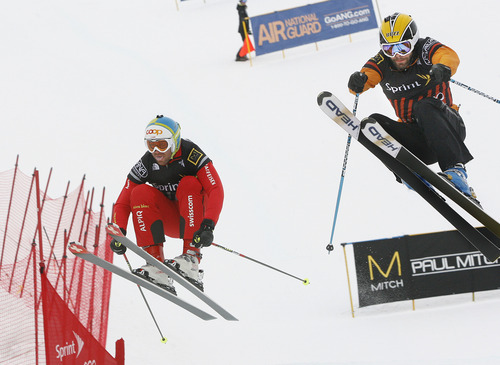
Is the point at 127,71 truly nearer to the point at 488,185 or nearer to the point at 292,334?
the point at 488,185

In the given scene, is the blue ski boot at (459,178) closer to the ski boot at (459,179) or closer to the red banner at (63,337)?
the ski boot at (459,179)

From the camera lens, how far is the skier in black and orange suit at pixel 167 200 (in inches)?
207

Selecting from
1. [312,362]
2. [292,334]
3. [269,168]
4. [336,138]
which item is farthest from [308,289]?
[336,138]

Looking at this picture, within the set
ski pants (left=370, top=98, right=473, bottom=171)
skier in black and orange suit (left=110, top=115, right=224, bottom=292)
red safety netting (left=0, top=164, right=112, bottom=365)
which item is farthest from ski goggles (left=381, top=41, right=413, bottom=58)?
red safety netting (left=0, top=164, right=112, bottom=365)

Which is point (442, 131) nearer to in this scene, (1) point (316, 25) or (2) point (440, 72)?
(2) point (440, 72)

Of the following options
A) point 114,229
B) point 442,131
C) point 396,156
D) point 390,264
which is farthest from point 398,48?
point 390,264

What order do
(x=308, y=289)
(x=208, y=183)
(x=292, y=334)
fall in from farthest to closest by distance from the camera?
(x=308, y=289) → (x=292, y=334) → (x=208, y=183)

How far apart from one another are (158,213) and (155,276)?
0.49m

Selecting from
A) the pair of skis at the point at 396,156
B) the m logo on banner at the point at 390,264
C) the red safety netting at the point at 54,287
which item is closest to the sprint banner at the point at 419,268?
the m logo on banner at the point at 390,264

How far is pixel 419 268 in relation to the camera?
319 inches

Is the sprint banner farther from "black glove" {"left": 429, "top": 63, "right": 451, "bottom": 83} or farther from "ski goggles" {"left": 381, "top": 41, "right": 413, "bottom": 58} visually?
"black glove" {"left": 429, "top": 63, "right": 451, "bottom": 83}

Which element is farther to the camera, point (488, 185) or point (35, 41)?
point (35, 41)

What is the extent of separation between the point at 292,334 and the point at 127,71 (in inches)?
429

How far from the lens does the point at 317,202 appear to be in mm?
10867
